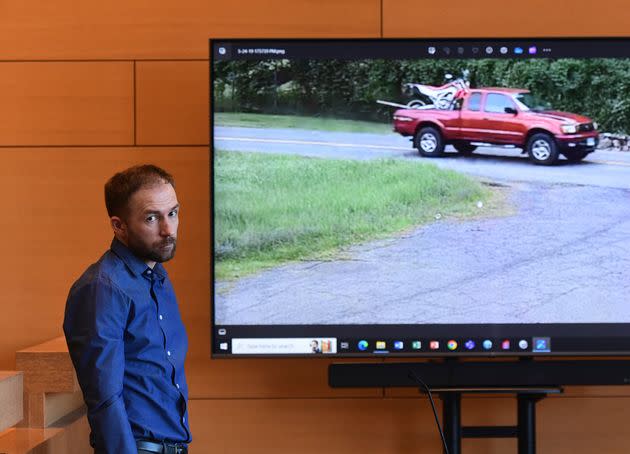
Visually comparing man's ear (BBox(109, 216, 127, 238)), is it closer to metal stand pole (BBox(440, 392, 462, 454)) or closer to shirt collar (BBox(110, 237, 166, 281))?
shirt collar (BBox(110, 237, 166, 281))

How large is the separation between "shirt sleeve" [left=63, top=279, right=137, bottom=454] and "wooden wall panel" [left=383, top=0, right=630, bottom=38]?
1976 millimetres

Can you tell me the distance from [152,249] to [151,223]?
0.24 ft

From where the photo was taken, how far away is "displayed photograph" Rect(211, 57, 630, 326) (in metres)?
3.55

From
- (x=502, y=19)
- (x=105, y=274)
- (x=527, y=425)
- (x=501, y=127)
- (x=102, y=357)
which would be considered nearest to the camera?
(x=102, y=357)

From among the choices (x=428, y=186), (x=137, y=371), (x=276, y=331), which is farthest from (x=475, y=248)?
(x=137, y=371)

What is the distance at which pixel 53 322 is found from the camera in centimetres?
393

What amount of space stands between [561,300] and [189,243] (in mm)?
1551

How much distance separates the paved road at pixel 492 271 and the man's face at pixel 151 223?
3.28 feet

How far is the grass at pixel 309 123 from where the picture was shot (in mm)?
3629

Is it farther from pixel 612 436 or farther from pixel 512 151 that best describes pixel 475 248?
pixel 612 436

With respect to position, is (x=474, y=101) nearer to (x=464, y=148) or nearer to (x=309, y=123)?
(x=464, y=148)

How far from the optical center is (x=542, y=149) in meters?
3.61

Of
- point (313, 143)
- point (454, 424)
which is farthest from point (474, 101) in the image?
point (454, 424)

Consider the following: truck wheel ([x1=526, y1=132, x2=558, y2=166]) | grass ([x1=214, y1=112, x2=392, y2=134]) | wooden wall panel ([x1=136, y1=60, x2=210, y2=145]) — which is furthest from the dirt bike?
wooden wall panel ([x1=136, y1=60, x2=210, y2=145])
